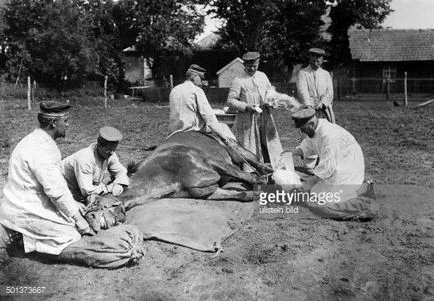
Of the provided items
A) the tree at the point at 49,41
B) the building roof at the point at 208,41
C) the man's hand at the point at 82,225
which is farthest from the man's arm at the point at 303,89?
the building roof at the point at 208,41

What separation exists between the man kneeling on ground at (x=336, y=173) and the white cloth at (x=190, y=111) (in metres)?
1.73

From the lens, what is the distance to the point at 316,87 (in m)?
8.62

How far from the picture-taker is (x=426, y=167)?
8875 millimetres

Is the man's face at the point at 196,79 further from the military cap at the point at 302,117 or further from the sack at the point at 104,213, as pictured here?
the sack at the point at 104,213

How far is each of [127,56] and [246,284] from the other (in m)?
38.7

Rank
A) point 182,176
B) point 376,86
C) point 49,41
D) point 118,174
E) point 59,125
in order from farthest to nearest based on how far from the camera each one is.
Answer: point 49,41
point 376,86
point 182,176
point 118,174
point 59,125

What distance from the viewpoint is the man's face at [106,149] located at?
18.3 ft

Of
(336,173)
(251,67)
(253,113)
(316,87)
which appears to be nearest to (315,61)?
(316,87)

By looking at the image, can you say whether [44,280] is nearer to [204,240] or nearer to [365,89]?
[204,240]

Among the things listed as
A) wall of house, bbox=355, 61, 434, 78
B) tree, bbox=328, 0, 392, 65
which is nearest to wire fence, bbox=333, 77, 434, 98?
wall of house, bbox=355, 61, 434, 78

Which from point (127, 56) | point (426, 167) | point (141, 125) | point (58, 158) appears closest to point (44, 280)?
point (58, 158)

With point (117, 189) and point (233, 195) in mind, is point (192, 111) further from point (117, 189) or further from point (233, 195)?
point (117, 189)

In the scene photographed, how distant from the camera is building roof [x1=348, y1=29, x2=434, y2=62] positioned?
32156 millimetres

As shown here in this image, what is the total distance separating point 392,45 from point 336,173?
29.7 metres
